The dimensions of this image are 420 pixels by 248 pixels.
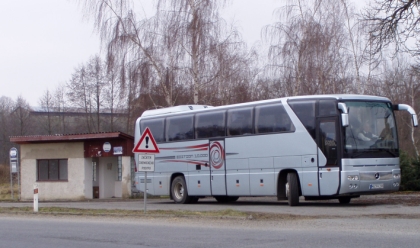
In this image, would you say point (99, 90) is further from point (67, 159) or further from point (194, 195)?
point (194, 195)

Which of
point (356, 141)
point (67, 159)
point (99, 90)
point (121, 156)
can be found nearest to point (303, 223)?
point (356, 141)

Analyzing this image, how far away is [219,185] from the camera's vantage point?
22781 mm

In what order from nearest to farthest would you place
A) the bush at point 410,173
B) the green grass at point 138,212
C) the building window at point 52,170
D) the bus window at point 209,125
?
1. the green grass at point 138,212
2. the bus window at point 209,125
3. the bush at point 410,173
4. the building window at point 52,170

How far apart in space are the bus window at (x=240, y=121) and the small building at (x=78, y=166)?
463 inches

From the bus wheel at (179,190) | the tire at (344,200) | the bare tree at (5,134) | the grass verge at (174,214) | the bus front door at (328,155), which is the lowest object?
the grass verge at (174,214)

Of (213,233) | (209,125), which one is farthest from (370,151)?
(213,233)

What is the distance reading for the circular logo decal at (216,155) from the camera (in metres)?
22.5

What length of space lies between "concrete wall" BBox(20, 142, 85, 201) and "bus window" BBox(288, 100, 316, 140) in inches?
684

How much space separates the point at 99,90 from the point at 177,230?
4272 centimetres

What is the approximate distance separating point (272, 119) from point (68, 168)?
17.4 metres

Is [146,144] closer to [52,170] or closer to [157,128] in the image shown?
[157,128]

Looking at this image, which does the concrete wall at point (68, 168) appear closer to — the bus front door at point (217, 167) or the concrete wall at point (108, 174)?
the concrete wall at point (108, 174)

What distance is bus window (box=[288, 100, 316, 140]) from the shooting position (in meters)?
19.4

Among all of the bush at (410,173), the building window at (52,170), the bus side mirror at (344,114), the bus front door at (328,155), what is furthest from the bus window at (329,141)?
the building window at (52,170)
